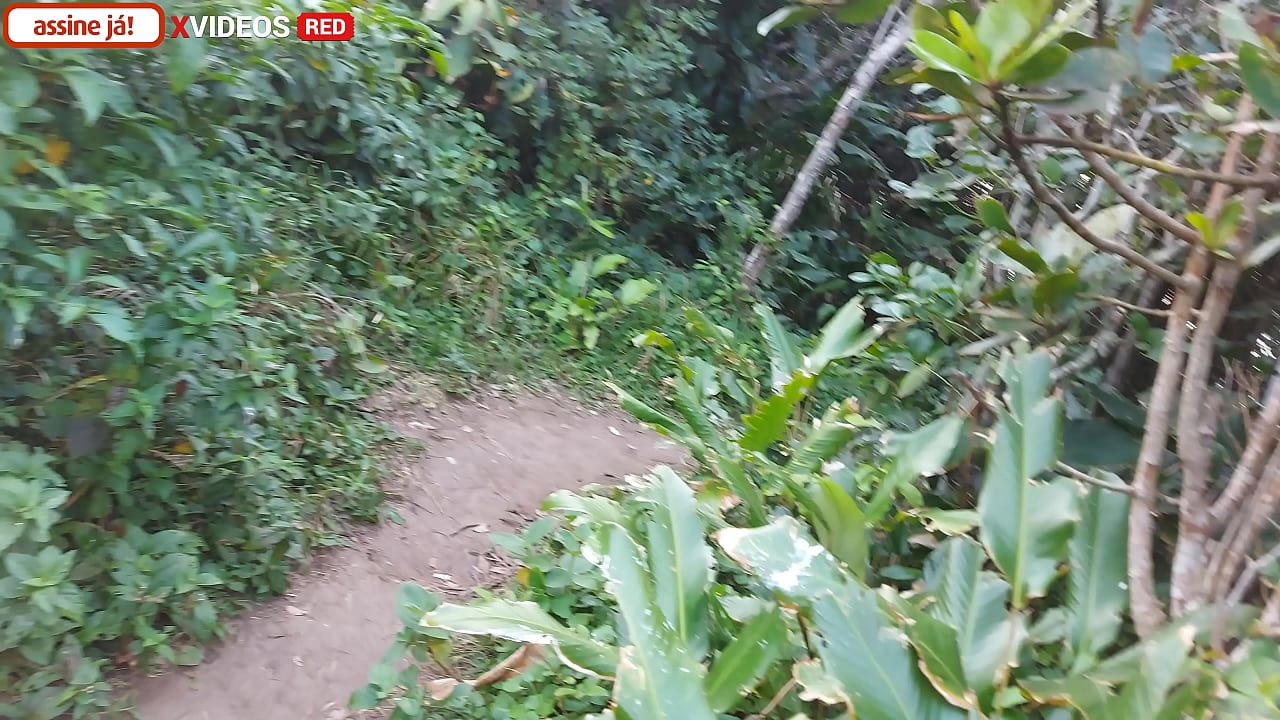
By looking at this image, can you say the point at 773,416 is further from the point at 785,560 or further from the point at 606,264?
the point at 606,264

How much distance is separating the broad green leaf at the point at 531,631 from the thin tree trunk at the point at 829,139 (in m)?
4.46

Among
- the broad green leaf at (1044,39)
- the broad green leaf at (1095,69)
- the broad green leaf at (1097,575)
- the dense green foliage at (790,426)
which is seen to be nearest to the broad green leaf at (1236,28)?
the dense green foliage at (790,426)

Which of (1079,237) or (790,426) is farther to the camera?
(790,426)

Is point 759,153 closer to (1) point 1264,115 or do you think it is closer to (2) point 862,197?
(2) point 862,197

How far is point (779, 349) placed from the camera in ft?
10.9

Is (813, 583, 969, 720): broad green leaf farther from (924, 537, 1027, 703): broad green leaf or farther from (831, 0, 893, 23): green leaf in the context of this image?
(831, 0, 893, 23): green leaf

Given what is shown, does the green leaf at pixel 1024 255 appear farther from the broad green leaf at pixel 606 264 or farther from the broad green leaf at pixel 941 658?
the broad green leaf at pixel 606 264

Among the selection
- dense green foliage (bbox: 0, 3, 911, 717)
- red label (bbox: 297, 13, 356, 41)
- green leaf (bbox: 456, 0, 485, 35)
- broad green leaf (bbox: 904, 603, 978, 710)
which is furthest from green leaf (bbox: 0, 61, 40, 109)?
broad green leaf (bbox: 904, 603, 978, 710)

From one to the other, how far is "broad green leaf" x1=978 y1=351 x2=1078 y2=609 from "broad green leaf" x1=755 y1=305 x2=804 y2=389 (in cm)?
131

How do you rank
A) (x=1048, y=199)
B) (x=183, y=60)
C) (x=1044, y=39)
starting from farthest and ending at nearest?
(x=183, y=60) < (x=1048, y=199) < (x=1044, y=39)

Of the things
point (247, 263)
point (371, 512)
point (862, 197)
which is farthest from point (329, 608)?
point (862, 197)

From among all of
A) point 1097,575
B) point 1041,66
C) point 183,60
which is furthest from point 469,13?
point 1097,575

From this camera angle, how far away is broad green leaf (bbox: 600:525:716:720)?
167cm

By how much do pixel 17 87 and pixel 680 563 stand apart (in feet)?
6.19
